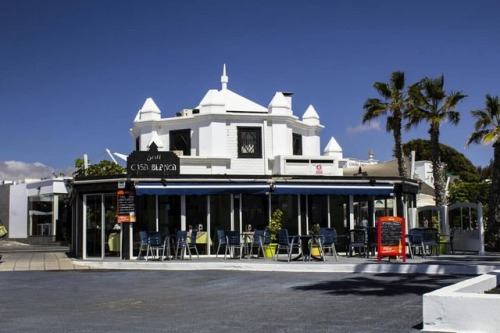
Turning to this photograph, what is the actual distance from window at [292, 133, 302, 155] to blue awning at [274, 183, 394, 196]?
305 inches

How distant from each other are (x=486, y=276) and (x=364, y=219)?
14.6 m

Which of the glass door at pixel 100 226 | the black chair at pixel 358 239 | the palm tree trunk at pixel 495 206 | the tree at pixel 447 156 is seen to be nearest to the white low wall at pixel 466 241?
the palm tree trunk at pixel 495 206

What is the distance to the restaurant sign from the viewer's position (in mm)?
21516

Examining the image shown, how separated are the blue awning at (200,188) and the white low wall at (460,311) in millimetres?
13941

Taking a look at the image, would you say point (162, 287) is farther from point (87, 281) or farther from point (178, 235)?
point (178, 235)

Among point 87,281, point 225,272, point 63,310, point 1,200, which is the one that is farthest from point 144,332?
point 1,200

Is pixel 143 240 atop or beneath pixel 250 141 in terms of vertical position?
beneath

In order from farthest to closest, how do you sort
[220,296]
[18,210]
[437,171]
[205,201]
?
[18,210] → [437,171] → [205,201] → [220,296]

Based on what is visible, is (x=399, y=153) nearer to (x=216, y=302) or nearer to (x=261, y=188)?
(x=261, y=188)

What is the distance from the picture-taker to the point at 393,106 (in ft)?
105

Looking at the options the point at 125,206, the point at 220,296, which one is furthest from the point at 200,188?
the point at 220,296

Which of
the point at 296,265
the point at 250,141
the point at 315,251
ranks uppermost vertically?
the point at 250,141

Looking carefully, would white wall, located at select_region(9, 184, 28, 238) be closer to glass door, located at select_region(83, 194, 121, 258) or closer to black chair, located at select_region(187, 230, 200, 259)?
glass door, located at select_region(83, 194, 121, 258)

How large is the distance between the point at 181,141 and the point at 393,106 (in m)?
10.6
